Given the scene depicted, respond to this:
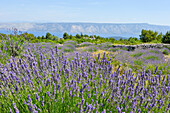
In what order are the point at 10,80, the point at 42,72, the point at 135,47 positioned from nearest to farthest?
the point at 10,80
the point at 42,72
the point at 135,47

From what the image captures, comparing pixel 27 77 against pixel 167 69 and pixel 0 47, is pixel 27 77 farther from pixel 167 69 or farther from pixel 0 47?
pixel 167 69

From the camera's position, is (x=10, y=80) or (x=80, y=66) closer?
(x=10, y=80)

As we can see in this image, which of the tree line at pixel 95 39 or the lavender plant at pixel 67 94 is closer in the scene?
the lavender plant at pixel 67 94

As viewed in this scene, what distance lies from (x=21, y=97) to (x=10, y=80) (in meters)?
0.36

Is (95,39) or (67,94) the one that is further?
(95,39)

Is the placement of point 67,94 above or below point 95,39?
above

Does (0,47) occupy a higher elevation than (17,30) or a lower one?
lower

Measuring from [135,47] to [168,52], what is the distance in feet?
6.54

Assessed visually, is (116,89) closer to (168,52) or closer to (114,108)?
(114,108)

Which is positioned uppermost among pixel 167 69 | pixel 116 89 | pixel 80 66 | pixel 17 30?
pixel 17 30

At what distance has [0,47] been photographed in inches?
226

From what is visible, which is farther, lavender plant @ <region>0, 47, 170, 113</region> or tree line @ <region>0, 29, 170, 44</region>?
tree line @ <region>0, 29, 170, 44</region>

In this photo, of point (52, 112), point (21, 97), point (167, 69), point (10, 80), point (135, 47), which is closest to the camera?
point (52, 112)

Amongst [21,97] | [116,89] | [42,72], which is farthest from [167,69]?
[21,97]
